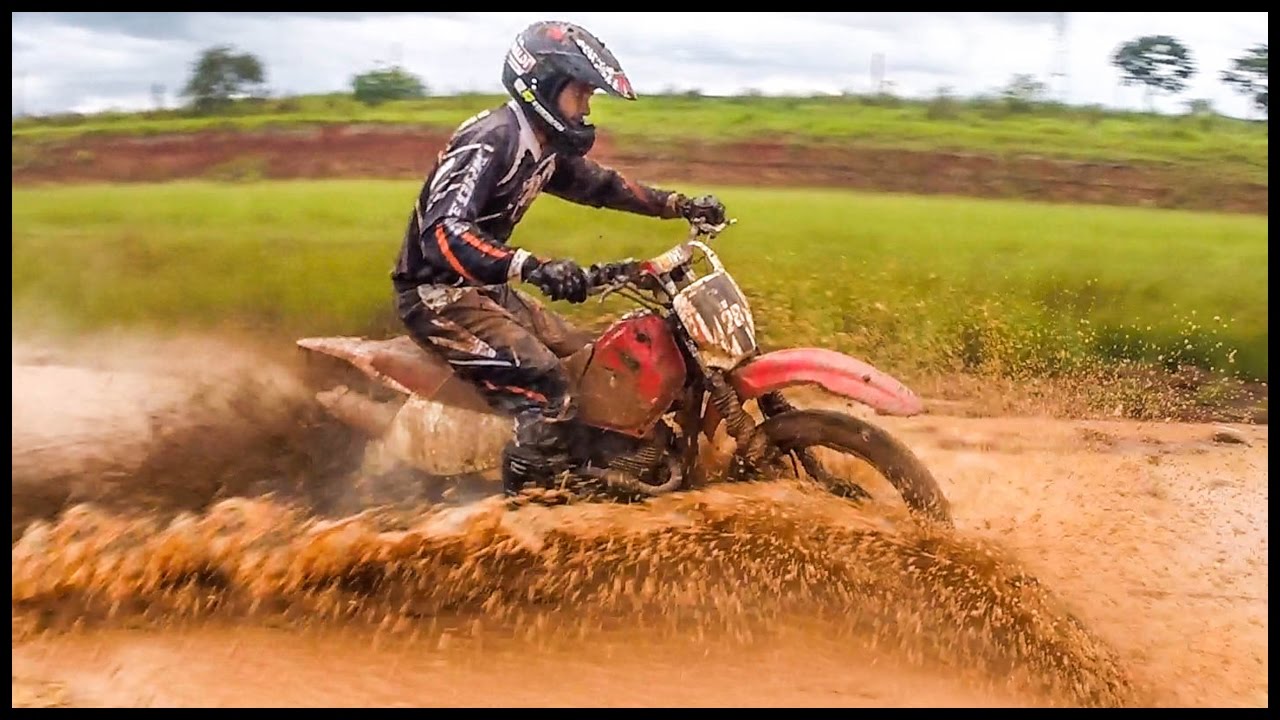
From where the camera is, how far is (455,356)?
11.8ft

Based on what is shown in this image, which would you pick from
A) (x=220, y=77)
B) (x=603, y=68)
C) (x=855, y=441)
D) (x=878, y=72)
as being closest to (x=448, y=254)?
(x=603, y=68)

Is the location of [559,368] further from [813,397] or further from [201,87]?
[201,87]

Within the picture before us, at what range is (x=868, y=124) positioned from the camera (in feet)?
13.2

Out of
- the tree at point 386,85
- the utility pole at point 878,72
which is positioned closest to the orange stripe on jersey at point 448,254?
the tree at point 386,85

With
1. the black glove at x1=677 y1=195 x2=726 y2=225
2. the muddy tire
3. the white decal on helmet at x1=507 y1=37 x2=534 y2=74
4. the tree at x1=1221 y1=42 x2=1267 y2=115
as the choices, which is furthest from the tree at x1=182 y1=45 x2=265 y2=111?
the tree at x1=1221 y1=42 x2=1267 y2=115

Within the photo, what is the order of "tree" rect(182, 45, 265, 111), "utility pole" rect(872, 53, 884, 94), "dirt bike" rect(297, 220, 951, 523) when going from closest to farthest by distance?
"dirt bike" rect(297, 220, 951, 523), "tree" rect(182, 45, 265, 111), "utility pole" rect(872, 53, 884, 94)

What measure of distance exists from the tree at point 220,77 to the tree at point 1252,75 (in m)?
3.57

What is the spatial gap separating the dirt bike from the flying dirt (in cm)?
10

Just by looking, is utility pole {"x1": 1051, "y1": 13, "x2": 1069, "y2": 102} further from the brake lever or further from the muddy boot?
the muddy boot

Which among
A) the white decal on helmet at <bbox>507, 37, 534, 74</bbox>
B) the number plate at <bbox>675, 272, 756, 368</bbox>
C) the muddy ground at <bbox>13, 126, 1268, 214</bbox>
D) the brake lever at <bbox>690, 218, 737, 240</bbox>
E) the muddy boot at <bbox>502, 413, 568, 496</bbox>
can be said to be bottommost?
the muddy boot at <bbox>502, 413, 568, 496</bbox>

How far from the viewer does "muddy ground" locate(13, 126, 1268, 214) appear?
12.8ft

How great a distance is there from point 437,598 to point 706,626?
3.06 ft

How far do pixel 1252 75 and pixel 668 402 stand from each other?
252cm

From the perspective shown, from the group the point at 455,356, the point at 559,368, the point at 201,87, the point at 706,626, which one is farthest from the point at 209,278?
the point at 706,626
